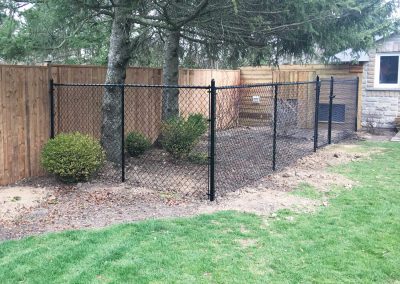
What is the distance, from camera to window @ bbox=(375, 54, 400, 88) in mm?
13695

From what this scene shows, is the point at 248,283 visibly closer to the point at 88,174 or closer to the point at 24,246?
the point at 24,246

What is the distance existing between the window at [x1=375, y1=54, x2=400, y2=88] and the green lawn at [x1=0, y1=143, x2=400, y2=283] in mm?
9103

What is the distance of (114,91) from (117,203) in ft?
A: 7.22

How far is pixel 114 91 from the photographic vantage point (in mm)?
7398

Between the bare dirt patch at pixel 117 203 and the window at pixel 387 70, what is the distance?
754cm

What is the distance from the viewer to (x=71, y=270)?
391cm

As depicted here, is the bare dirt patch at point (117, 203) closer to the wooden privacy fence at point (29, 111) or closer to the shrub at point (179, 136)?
the wooden privacy fence at point (29, 111)

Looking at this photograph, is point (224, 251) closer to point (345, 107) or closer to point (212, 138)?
point (212, 138)

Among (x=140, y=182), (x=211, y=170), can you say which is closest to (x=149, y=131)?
(x=140, y=182)

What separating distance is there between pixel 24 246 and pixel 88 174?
7.74 ft

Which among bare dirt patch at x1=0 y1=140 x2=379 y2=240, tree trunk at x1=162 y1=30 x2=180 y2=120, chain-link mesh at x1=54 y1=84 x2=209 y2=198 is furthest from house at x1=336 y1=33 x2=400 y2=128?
bare dirt patch at x1=0 y1=140 x2=379 y2=240

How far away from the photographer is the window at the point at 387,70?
13695 millimetres

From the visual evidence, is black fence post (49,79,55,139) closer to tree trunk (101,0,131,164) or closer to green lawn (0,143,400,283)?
tree trunk (101,0,131,164)

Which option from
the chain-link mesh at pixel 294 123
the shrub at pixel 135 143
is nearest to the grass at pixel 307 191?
the chain-link mesh at pixel 294 123
